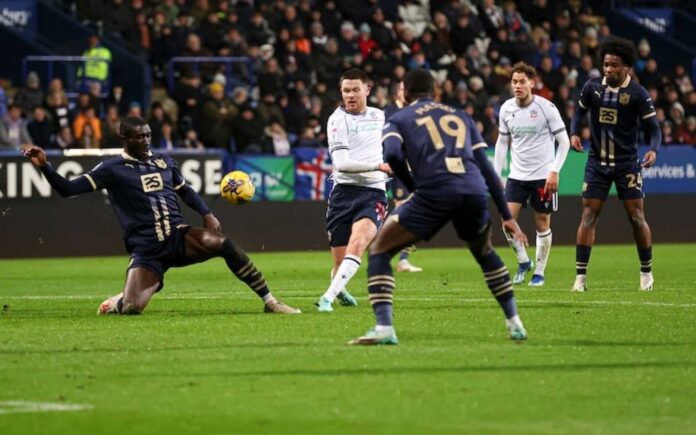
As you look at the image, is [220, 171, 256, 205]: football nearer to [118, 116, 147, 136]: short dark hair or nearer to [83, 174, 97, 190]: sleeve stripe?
[118, 116, 147, 136]: short dark hair

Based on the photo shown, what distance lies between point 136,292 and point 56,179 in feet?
4.43

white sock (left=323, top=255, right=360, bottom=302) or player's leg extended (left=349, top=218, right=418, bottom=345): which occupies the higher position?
player's leg extended (left=349, top=218, right=418, bottom=345)

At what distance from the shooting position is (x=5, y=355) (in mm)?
10438

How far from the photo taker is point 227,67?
1199 inches

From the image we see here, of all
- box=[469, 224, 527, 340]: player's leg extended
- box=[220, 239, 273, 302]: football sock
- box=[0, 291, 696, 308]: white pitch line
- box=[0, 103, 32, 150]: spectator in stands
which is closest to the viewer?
box=[469, 224, 527, 340]: player's leg extended

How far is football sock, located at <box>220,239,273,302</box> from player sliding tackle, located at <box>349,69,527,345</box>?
10.6 ft

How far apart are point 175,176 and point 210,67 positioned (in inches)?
644

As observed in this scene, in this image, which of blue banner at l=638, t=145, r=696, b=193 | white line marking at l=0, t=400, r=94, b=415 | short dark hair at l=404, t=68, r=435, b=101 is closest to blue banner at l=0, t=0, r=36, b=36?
blue banner at l=638, t=145, r=696, b=193

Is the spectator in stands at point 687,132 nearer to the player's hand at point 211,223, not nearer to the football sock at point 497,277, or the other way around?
the player's hand at point 211,223

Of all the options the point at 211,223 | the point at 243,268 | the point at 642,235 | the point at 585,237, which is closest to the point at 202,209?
the point at 211,223

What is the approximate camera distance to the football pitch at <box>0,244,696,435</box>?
7.61m

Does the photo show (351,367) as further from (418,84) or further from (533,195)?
(533,195)

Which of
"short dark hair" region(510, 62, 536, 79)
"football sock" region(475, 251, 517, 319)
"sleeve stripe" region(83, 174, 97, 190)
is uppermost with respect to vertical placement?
"short dark hair" region(510, 62, 536, 79)

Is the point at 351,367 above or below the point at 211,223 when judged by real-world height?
below
